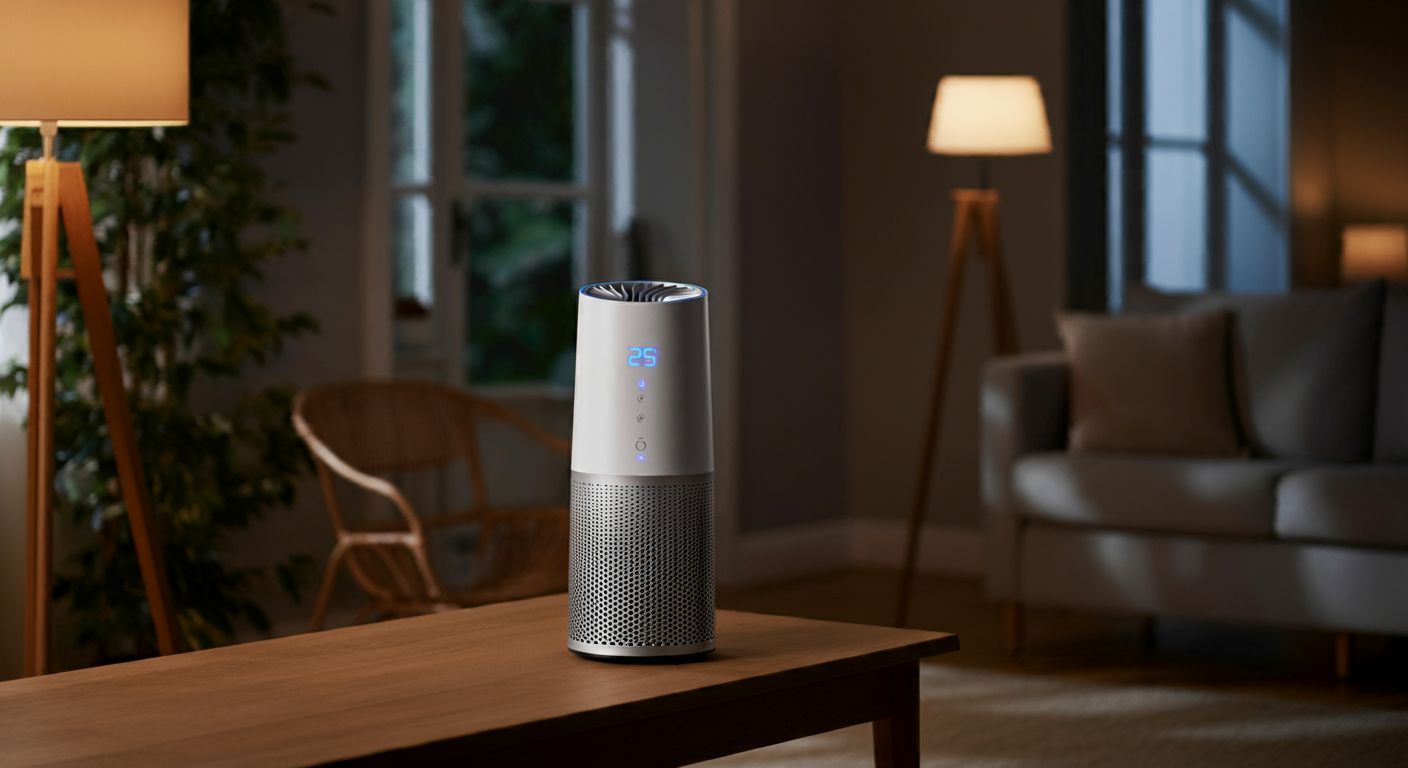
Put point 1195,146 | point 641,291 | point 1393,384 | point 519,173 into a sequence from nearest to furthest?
point 641,291, point 1393,384, point 1195,146, point 519,173

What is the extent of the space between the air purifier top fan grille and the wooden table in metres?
0.47

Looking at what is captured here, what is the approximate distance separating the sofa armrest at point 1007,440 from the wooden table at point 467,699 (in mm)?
2130

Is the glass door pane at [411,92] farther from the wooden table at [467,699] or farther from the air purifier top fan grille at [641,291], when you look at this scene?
the air purifier top fan grille at [641,291]

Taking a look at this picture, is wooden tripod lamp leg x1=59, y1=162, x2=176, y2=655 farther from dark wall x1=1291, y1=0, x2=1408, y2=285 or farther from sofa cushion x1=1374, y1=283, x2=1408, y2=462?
dark wall x1=1291, y1=0, x2=1408, y2=285

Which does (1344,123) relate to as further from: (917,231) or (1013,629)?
(1013,629)

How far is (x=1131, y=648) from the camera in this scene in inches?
193

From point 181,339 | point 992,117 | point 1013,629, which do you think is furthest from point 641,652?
point 992,117

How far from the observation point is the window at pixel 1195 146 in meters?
5.82

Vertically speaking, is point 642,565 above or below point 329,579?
above

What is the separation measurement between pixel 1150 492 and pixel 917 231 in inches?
75.5

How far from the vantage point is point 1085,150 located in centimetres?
598

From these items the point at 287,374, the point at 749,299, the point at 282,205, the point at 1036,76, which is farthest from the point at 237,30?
the point at 1036,76

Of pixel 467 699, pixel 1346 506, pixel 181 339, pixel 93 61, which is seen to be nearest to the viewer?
pixel 467 699

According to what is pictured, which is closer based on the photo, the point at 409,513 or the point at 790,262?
the point at 409,513
